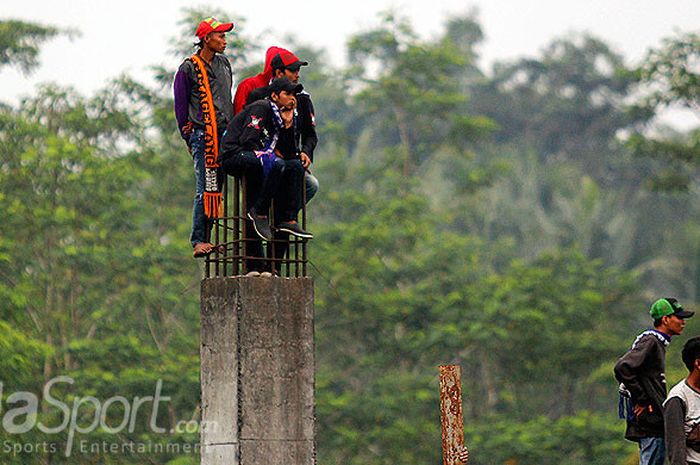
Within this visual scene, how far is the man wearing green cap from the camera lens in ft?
29.5

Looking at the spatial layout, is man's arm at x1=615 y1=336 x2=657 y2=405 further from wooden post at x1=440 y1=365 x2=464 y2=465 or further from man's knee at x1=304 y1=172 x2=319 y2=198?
man's knee at x1=304 y1=172 x2=319 y2=198

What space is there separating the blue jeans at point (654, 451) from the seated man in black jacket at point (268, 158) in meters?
2.66

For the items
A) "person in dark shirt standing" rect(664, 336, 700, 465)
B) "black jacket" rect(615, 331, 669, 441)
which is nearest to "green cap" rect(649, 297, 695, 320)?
"black jacket" rect(615, 331, 669, 441)

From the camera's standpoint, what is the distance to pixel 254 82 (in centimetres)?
1043

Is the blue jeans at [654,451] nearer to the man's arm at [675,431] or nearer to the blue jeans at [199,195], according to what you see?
the man's arm at [675,431]

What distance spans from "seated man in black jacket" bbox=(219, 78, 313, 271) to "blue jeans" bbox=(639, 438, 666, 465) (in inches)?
105

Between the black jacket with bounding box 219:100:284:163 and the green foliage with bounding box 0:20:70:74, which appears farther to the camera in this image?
the green foliage with bounding box 0:20:70:74

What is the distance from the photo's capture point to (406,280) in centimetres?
2903

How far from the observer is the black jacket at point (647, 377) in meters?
8.99

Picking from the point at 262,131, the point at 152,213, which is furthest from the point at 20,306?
the point at 262,131

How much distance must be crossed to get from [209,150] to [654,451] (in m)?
3.56

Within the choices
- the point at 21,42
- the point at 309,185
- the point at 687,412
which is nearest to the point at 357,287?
the point at 21,42

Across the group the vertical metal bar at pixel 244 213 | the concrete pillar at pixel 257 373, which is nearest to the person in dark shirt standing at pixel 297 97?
the vertical metal bar at pixel 244 213

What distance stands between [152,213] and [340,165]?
8.32 metres
